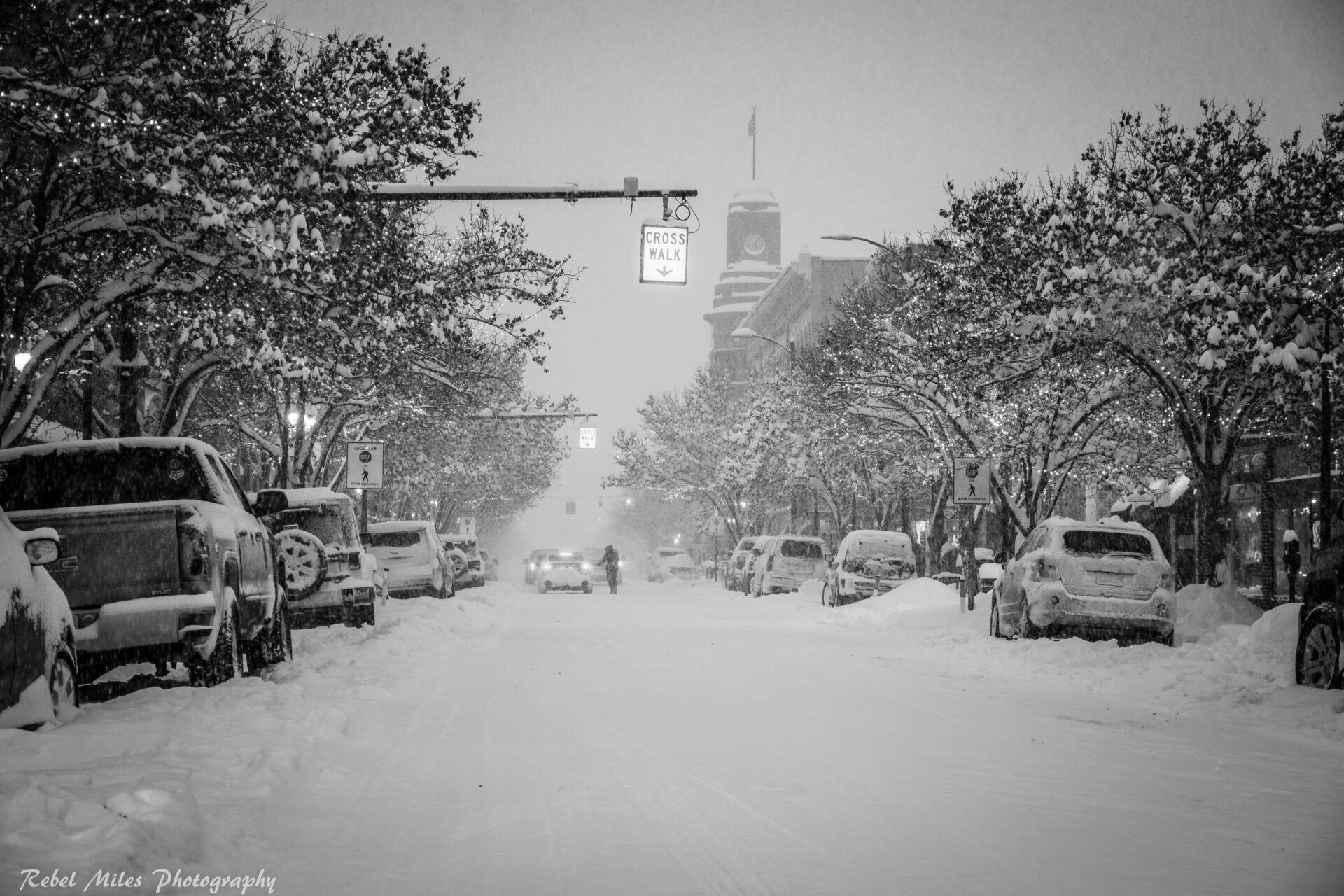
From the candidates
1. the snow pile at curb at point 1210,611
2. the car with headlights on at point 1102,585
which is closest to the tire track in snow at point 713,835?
the car with headlights on at point 1102,585

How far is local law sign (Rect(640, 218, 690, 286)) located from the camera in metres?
19.9

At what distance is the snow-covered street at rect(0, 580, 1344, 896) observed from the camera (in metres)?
5.47

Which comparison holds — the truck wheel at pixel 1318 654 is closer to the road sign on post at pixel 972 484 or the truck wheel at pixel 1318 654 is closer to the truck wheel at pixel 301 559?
the truck wheel at pixel 301 559

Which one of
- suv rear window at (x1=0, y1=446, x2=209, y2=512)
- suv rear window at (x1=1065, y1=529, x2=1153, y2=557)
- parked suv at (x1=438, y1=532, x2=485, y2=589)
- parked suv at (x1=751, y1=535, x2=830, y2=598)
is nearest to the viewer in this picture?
suv rear window at (x1=0, y1=446, x2=209, y2=512)

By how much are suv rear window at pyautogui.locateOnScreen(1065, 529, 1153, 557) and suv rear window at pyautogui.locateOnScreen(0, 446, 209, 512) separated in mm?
11163

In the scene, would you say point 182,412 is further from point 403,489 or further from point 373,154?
point 403,489

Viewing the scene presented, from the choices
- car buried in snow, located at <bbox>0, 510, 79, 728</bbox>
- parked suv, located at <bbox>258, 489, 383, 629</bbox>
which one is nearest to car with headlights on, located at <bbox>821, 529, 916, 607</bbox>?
parked suv, located at <bbox>258, 489, 383, 629</bbox>

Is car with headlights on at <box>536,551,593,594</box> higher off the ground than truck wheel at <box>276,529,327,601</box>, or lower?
lower

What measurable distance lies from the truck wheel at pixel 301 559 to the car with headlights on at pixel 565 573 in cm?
2920

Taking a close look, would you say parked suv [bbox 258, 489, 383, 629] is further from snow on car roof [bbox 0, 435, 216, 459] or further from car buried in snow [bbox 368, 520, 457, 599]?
car buried in snow [bbox 368, 520, 457, 599]

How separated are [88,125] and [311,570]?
7328mm

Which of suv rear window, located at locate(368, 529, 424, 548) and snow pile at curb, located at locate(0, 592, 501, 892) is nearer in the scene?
snow pile at curb, located at locate(0, 592, 501, 892)

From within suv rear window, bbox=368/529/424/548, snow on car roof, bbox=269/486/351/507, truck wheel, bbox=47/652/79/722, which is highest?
snow on car roof, bbox=269/486/351/507

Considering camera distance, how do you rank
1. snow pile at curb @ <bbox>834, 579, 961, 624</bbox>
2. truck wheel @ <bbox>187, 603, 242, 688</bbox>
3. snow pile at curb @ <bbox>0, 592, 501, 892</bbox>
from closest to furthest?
snow pile at curb @ <bbox>0, 592, 501, 892</bbox>, truck wheel @ <bbox>187, 603, 242, 688</bbox>, snow pile at curb @ <bbox>834, 579, 961, 624</bbox>
